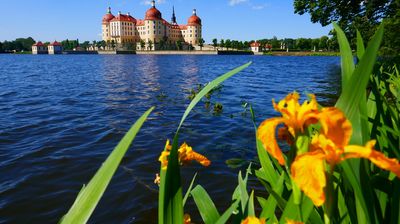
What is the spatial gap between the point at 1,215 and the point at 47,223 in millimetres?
721

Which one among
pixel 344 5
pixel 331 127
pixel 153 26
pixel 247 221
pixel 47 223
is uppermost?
pixel 153 26

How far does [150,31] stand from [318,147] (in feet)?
458

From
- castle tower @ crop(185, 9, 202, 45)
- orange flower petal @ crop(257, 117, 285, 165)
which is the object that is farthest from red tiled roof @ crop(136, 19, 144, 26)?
orange flower petal @ crop(257, 117, 285, 165)

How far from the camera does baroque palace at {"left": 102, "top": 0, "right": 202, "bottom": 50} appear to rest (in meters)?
135

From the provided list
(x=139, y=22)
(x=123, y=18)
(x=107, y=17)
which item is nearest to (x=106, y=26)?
(x=107, y=17)

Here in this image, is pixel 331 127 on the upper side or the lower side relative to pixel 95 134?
upper

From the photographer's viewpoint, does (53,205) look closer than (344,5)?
Yes

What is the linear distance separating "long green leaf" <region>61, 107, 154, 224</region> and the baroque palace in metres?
137

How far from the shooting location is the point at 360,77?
2.71 ft

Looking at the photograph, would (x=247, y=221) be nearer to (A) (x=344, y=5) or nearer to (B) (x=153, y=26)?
(A) (x=344, y=5)

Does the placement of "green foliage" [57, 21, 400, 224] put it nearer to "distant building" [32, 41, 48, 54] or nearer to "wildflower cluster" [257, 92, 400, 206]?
"wildflower cluster" [257, 92, 400, 206]

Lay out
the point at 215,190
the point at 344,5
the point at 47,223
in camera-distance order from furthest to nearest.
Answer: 1. the point at 344,5
2. the point at 215,190
3. the point at 47,223

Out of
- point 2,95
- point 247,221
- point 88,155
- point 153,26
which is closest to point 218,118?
point 88,155

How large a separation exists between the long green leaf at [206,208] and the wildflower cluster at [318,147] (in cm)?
85
